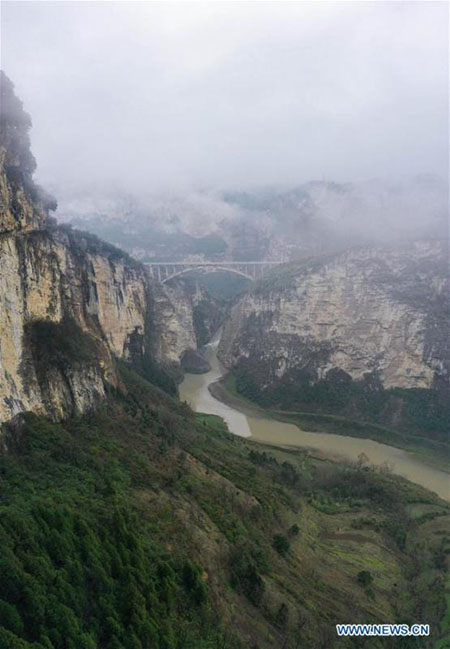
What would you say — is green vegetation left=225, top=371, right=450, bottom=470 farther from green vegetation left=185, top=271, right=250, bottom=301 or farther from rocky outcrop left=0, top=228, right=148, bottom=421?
green vegetation left=185, top=271, right=250, bottom=301

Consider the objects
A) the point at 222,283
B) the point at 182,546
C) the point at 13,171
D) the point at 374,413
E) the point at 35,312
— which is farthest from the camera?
the point at 222,283

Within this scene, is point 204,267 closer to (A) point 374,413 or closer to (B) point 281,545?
(A) point 374,413

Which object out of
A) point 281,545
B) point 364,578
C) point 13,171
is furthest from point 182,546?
point 13,171

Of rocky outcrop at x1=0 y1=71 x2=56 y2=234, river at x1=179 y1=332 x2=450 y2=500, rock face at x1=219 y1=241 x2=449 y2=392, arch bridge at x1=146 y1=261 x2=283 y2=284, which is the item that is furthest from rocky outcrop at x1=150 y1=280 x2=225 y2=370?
rocky outcrop at x1=0 y1=71 x2=56 y2=234

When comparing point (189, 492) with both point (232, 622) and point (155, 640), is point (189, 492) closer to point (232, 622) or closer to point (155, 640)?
point (232, 622)

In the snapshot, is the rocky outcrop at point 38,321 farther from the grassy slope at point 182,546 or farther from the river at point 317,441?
the river at point 317,441

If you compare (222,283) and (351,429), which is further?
(222,283)

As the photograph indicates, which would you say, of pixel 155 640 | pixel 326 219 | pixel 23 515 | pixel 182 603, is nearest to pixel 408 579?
pixel 182 603

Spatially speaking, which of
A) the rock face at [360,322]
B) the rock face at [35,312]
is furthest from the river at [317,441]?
the rock face at [35,312]
